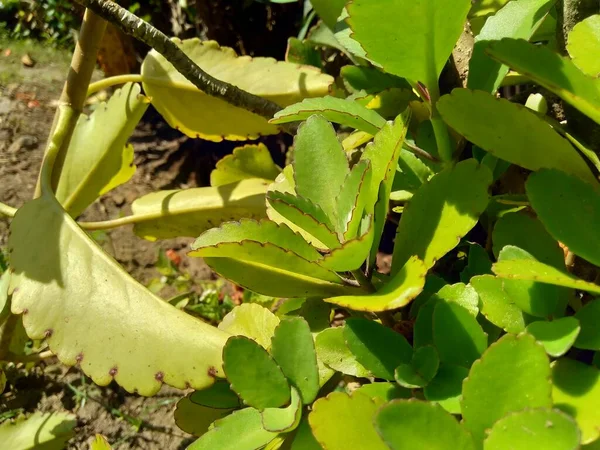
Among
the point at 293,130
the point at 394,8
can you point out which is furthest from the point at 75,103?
the point at 394,8

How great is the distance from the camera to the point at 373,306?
31cm

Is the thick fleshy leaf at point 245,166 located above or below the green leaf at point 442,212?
below

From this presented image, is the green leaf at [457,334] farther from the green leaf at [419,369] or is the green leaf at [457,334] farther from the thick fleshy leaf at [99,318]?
the thick fleshy leaf at [99,318]

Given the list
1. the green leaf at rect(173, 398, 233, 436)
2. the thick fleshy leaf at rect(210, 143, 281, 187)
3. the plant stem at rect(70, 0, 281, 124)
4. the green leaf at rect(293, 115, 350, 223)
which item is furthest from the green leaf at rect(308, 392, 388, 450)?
the thick fleshy leaf at rect(210, 143, 281, 187)

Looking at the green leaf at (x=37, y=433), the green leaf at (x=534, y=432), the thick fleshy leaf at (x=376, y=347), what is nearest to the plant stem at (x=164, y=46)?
the thick fleshy leaf at (x=376, y=347)

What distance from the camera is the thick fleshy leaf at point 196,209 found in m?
0.78

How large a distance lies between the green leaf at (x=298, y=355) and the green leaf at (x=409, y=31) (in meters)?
0.18

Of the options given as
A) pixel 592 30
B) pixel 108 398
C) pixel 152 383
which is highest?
pixel 592 30

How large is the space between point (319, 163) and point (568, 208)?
0.17 m

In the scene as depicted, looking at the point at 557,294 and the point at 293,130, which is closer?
the point at 557,294

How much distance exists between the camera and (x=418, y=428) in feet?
0.90

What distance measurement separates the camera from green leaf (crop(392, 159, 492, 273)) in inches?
14.0

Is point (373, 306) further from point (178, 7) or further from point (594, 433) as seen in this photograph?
point (178, 7)

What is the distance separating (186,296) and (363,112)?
2.30 ft
